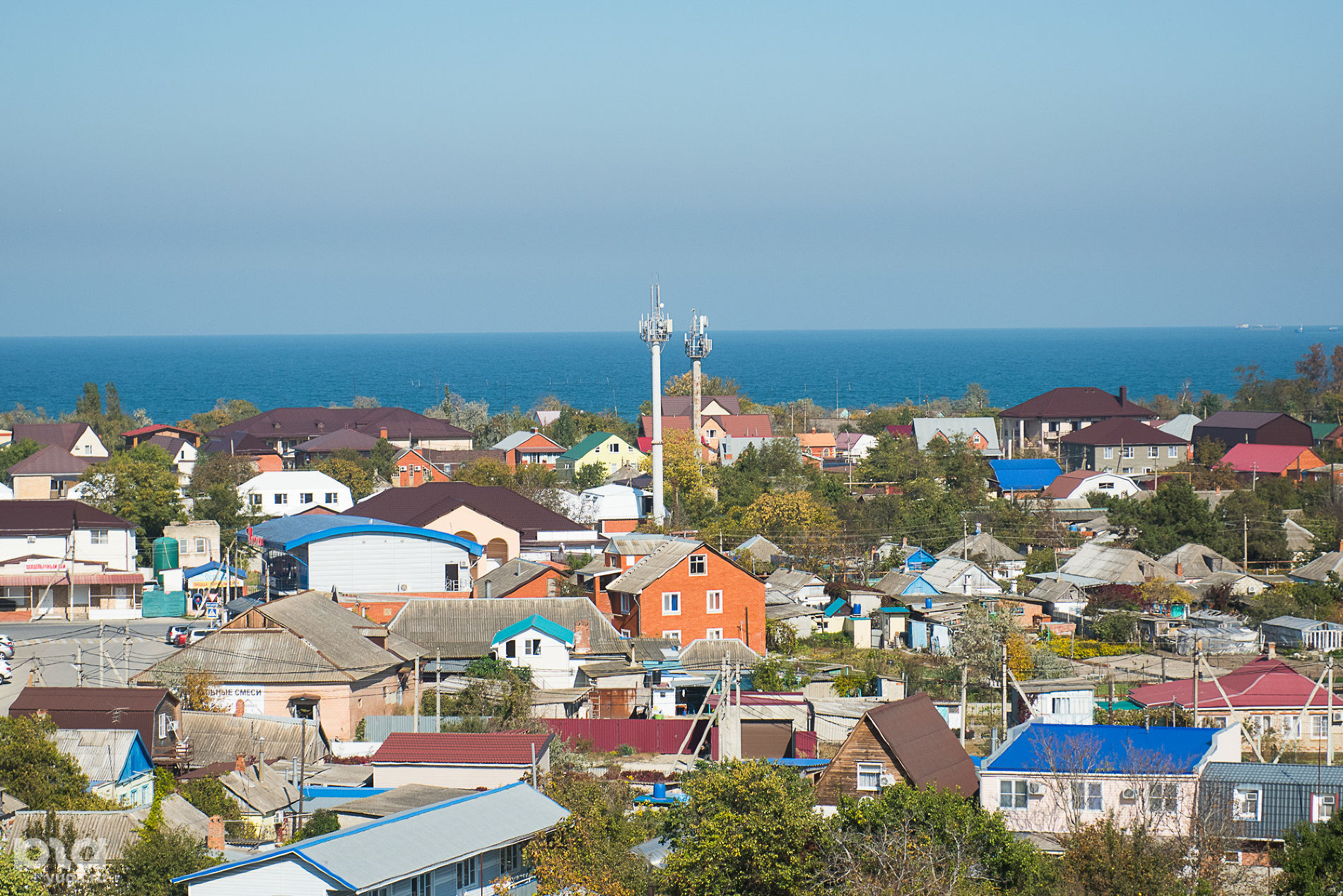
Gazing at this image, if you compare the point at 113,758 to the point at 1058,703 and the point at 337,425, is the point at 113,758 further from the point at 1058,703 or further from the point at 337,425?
the point at 337,425

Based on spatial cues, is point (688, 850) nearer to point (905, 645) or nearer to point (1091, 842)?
point (1091, 842)

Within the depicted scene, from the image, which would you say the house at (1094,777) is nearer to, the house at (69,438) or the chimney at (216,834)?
the chimney at (216,834)

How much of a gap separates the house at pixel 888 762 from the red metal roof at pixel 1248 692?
606 centimetres

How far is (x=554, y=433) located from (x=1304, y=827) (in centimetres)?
5562

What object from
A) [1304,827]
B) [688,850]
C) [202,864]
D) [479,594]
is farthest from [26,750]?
[479,594]

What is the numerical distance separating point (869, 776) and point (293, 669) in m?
10.9

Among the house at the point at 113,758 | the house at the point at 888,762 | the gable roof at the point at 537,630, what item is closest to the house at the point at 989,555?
the gable roof at the point at 537,630

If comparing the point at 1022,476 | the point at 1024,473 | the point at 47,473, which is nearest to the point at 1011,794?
the point at 1022,476

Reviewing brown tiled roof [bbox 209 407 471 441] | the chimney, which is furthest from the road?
brown tiled roof [bbox 209 407 471 441]

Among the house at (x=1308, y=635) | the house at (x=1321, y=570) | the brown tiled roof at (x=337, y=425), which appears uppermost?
the brown tiled roof at (x=337, y=425)

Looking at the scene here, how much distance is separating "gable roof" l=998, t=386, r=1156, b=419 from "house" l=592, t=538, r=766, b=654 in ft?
136

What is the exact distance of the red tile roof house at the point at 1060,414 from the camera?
7150 cm

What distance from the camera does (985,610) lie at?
32.6 metres

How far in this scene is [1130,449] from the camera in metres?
64.2
